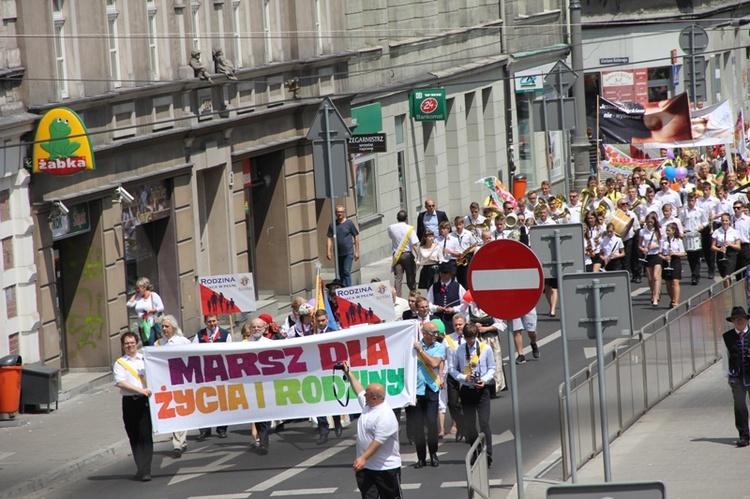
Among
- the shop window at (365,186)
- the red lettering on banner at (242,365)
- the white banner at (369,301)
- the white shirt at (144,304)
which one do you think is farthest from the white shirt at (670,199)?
the red lettering on banner at (242,365)

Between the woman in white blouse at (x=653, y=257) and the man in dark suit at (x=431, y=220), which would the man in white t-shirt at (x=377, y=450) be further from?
the man in dark suit at (x=431, y=220)

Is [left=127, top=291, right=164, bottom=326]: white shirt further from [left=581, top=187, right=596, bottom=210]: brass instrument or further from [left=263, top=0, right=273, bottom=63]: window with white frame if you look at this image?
[left=581, top=187, right=596, bottom=210]: brass instrument

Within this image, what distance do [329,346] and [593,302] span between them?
404 centimetres

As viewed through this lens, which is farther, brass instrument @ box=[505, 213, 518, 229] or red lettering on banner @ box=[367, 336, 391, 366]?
brass instrument @ box=[505, 213, 518, 229]

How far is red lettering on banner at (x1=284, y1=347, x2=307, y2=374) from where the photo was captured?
53.7ft

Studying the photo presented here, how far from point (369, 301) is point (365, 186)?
13914 millimetres

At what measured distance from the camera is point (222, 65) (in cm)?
2584

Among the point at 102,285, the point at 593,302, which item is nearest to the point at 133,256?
the point at 102,285

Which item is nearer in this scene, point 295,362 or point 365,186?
point 295,362

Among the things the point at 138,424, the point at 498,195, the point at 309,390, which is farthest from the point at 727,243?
the point at 138,424

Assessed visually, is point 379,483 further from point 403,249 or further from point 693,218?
point 693,218

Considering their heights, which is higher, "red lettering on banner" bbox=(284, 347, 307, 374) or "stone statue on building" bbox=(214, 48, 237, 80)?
"stone statue on building" bbox=(214, 48, 237, 80)

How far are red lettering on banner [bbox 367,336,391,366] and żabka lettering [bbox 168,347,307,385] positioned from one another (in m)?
0.69

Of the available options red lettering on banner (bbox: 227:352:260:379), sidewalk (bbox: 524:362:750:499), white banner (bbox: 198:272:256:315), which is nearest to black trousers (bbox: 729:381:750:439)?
sidewalk (bbox: 524:362:750:499)
